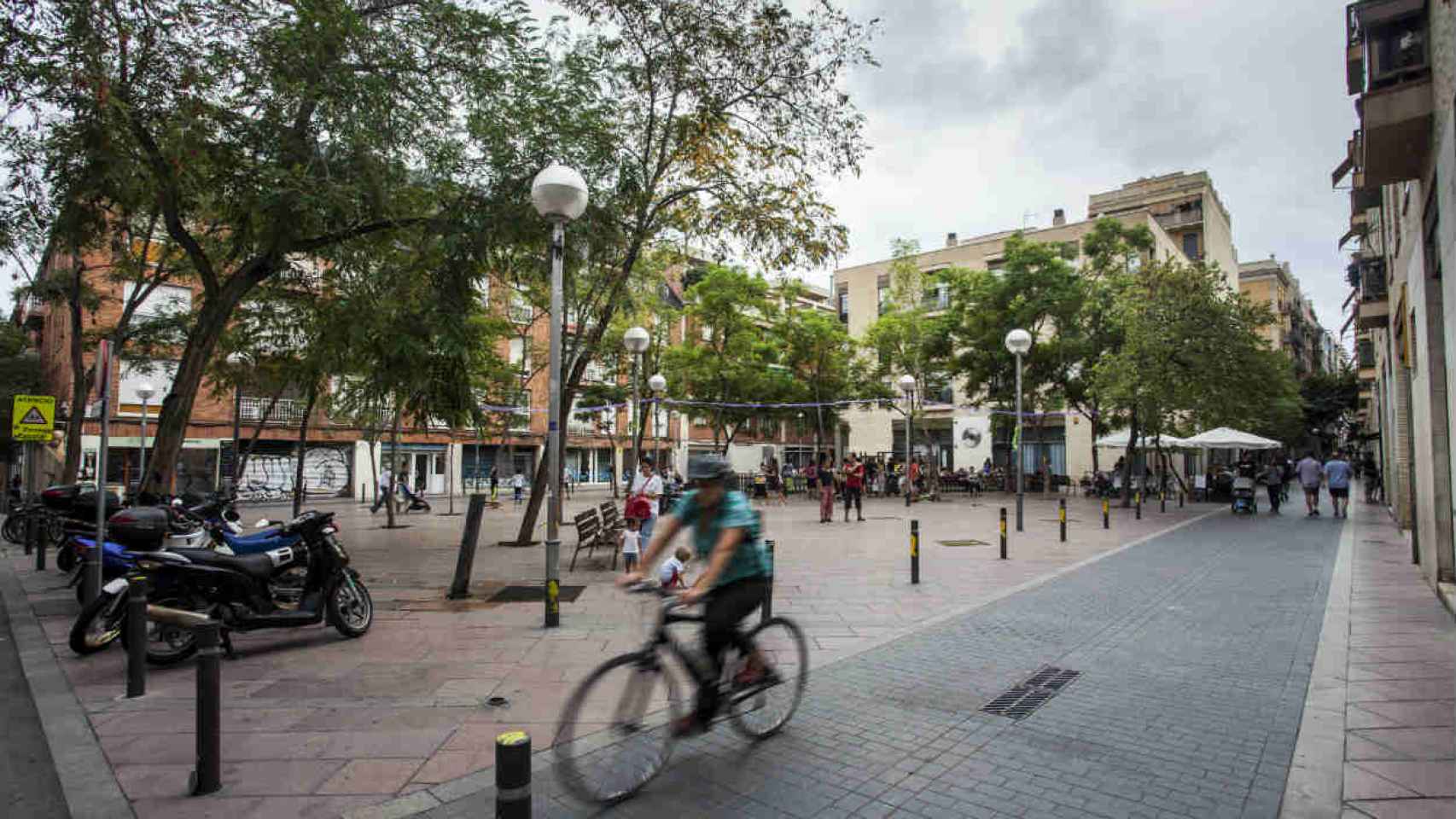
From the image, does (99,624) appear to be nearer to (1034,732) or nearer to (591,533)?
(591,533)

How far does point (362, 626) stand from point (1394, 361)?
57.8 ft

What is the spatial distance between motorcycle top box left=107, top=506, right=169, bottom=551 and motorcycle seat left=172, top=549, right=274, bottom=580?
1.58 meters

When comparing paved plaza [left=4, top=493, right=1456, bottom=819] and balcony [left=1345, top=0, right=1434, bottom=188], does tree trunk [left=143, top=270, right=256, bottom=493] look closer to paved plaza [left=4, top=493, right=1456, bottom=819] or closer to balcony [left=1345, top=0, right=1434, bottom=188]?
paved plaza [left=4, top=493, right=1456, bottom=819]

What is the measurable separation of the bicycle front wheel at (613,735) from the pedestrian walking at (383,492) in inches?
675

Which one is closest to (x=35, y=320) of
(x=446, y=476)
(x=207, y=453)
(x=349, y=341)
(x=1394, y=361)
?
(x=207, y=453)

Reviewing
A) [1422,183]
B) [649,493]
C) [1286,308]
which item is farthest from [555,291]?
[1286,308]

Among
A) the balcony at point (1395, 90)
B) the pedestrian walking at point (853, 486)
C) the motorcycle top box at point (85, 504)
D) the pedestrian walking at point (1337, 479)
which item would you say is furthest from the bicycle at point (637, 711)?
the pedestrian walking at point (1337, 479)

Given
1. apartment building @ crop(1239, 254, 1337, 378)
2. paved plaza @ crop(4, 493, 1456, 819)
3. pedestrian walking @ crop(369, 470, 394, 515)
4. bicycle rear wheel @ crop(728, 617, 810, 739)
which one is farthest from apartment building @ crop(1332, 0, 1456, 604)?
apartment building @ crop(1239, 254, 1337, 378)

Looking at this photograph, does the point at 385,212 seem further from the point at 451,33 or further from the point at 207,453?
the point at 207,453

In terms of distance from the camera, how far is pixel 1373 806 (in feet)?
12.0

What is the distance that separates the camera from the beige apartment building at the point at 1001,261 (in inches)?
1603

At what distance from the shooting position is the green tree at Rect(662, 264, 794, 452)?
31859 millimetres

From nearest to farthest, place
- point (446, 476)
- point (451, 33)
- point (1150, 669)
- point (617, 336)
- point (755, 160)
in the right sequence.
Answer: point (1150, 669) < point (451, 33) < point (755, 160) < point (617, 336) < point (446, 476)

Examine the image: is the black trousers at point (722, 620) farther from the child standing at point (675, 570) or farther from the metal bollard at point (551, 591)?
the child standing at point (675, 570)
